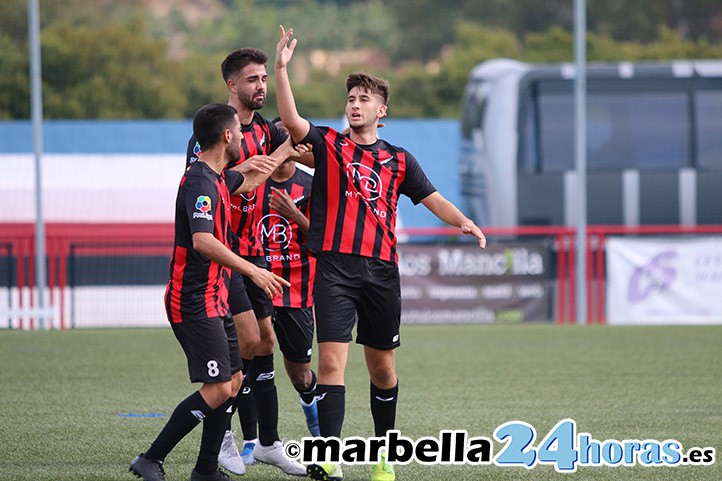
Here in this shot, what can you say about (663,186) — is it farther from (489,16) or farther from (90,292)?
(489,16)

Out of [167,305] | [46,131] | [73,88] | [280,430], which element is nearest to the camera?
[167,305]

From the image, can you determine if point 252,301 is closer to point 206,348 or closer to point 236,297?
point 236,297

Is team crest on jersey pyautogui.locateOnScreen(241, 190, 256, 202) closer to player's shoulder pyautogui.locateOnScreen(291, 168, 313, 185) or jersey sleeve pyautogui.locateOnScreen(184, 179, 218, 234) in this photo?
player's shoulder pyautogui.locateOnScreen(291, 168, 313, 185)

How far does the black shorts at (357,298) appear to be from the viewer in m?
5.99

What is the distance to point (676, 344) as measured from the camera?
13.0 meters

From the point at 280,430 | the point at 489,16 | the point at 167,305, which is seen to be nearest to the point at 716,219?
the point at 280,430

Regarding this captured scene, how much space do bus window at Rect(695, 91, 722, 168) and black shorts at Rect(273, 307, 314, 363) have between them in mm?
15751

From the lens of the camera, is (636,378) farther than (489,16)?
No

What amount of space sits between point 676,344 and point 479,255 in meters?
3.68

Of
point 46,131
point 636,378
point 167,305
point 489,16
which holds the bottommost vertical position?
point 636,378

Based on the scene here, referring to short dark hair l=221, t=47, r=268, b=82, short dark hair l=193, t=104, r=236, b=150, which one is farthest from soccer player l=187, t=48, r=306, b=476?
short dark hair l=193, t=104, r=236, b=150

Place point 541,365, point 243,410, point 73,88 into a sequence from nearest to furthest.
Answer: point 243,410, point 541,365, point 73,88

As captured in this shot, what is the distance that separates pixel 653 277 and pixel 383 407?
10566 mm

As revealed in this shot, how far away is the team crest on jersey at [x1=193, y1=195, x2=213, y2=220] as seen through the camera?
18.2 ft
